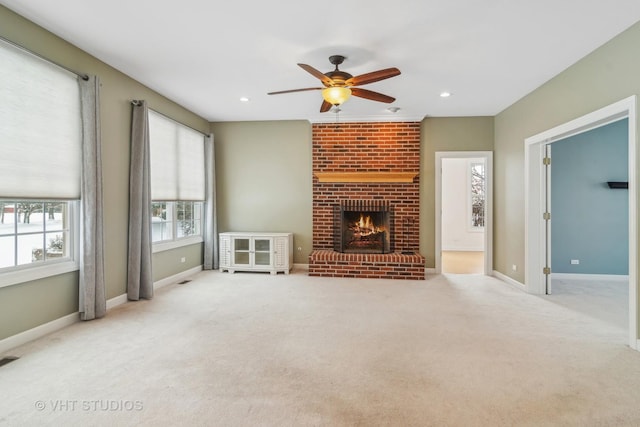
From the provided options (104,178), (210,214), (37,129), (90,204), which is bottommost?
(210,214)

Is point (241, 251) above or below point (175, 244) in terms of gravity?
below

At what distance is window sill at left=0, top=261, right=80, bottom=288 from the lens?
101 inches

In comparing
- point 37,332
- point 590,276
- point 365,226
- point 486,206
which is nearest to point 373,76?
point 365,226

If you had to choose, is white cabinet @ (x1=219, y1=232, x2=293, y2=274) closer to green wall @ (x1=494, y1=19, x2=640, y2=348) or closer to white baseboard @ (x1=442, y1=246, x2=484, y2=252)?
green wall @ (x1=494, y1=19, x2=640, y2=348)

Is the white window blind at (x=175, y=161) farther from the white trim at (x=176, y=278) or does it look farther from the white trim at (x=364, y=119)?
the white trim at (x=364, y=119)

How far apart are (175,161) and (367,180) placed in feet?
10.5

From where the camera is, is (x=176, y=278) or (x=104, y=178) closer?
(x=104, y=178)

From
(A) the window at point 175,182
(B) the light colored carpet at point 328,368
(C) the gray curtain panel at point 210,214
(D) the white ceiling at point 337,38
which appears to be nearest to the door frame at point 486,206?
(D) the white ceiling at point 337,38

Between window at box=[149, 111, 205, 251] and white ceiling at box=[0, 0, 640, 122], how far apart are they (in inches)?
30.4

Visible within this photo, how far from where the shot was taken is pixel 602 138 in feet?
16.8

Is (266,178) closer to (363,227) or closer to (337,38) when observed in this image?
(363,227)

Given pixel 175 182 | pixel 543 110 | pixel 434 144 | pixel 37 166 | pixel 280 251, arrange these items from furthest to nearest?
pixel 434 144, pixel 280 251, pixel 175 182, pixel 543 110, pixel 37 166

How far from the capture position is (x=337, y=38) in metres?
2.95

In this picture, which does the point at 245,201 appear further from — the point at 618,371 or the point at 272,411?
the point at 618,371
